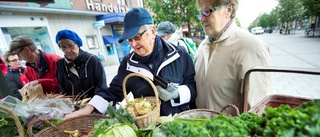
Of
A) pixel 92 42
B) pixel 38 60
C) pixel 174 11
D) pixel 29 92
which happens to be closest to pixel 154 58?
pixel 29 92

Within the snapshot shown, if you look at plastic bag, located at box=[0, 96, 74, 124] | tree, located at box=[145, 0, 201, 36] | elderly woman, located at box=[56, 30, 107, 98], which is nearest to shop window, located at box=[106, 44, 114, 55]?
tree, located at box=[145, 0, 201, 36]

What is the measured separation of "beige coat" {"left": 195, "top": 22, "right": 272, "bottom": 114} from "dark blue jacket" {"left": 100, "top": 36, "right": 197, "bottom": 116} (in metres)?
0.15

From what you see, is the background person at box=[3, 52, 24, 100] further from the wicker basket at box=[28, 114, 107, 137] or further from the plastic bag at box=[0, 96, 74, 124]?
the wicker basket at box=[28, 114, 107, 137]

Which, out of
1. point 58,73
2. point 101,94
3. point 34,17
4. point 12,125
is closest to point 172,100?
point 101,94

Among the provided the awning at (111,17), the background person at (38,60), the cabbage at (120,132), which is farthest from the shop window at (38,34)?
the cabbage at (120,132)

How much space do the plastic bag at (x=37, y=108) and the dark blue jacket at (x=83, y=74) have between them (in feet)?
2.00

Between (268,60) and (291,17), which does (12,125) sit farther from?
(291,17)

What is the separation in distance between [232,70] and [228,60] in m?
0.10

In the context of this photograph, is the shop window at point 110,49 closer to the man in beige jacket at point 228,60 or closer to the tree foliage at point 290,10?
the man in beige jacket at point 228,60

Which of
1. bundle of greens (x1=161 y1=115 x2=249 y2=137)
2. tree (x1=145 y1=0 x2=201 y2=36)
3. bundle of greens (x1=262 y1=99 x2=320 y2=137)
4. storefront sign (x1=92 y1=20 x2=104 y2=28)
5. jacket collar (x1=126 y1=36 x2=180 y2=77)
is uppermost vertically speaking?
storefront sign (x1=92 y1=20 x2=104 y2=28)

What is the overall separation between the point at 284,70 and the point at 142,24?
46.2 inches

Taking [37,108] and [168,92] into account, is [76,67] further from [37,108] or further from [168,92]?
[168,92]

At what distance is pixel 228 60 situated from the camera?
1.48 metres

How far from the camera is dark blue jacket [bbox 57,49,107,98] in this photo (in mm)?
2322
